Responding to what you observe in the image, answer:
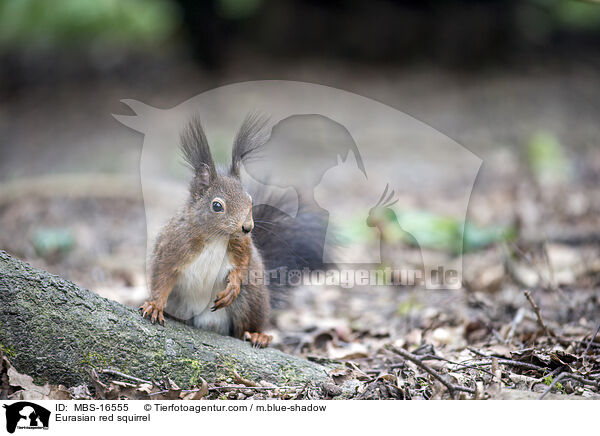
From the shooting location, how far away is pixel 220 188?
2.12 meters

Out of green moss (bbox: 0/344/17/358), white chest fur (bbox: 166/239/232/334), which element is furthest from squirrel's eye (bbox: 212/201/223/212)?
green moss (bbox: 0/344/17/358)

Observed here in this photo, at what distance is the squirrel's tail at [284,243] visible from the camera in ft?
8.63

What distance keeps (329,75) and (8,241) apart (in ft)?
17.5

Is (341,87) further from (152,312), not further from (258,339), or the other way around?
(152,312)

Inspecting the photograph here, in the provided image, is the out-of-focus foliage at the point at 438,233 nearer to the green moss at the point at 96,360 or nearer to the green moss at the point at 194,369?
the green moss at the point at 194,369

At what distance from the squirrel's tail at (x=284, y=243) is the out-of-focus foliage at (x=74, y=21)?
4600 mm

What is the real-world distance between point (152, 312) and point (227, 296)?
28 centimetres

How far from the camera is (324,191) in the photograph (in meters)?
5.64

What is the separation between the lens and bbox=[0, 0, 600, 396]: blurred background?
3.49 metres

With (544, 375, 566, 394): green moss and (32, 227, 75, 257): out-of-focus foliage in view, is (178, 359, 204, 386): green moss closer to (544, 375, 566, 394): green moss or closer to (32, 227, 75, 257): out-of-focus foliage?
(544, 375, 566, 394): green moss

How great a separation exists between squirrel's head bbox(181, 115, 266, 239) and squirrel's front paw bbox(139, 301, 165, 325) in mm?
324
